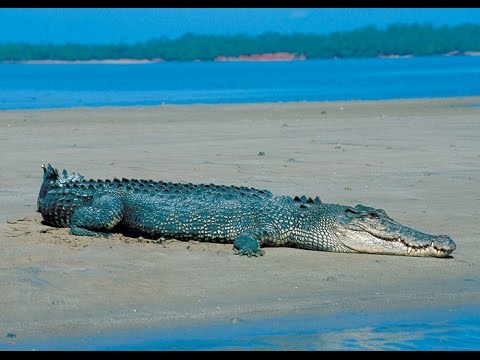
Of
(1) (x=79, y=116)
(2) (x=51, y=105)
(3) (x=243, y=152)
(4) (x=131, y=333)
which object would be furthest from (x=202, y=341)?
(2) (x=51, y=105)

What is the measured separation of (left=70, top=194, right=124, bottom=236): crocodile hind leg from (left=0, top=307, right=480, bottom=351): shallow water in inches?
95.2

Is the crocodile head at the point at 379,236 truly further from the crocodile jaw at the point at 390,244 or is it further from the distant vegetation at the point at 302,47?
Result: the distant vegetation at the point at 302,47

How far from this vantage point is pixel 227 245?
28.4ft

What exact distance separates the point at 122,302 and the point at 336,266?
5.97ft

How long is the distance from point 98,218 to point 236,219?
1082 millimetres

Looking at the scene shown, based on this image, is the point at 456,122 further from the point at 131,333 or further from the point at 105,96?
the point at 105,96

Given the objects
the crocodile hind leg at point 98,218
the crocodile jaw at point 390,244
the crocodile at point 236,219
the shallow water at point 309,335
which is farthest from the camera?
the crocodile hind leg at point 98,218

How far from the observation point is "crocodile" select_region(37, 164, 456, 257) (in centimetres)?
840

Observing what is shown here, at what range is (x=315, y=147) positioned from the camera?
15.4 m

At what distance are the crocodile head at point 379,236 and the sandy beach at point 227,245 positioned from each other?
10 cm

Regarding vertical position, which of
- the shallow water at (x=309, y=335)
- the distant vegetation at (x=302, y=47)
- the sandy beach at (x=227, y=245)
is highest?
the distant vegetation at (x=302, y=47)

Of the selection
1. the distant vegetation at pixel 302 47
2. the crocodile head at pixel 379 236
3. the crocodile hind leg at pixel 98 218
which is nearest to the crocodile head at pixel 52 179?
the crocodile hind leg at pixel 98 218

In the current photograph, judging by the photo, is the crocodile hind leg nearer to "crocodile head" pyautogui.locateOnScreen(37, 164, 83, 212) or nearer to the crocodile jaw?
"crocodile head" pyautogui.locateOnScreen(37, 164, 83, 212)

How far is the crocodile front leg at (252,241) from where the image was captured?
8258 mm
